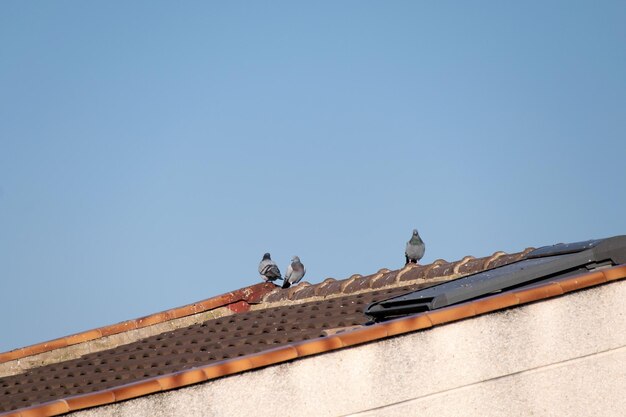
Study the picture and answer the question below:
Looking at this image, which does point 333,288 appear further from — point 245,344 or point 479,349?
point 479,349

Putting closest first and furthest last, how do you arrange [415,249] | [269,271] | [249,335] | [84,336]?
1. [249,335]
2. [84,336]
3. [269,271]
4. [415,249]

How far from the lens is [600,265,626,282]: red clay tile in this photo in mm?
8000

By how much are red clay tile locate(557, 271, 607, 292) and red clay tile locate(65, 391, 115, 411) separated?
3.44 metres

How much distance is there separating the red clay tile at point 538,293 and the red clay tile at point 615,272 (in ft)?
1.34

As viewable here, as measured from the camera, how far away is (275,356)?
7.54 m

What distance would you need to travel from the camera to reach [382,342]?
7680mm

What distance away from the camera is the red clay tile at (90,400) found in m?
7.34

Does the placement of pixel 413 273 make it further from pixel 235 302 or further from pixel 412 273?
pixel 235 302

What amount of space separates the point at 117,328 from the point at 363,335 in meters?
7.77

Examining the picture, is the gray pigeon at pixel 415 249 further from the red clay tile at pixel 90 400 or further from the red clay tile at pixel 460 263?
the red clay tile at pixel 90 400

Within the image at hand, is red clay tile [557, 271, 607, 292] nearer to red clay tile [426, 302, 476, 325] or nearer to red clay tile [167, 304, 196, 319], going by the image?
red clay tile [426, 302, 476, 325]

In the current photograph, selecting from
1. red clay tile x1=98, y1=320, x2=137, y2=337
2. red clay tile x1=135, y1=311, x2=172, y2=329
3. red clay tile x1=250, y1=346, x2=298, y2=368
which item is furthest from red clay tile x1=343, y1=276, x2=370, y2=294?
red clay tile x1=250, y1=346, x2=298, y2=368

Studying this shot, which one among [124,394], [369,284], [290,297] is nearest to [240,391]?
[124,394]

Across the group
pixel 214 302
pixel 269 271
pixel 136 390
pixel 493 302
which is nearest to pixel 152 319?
pixel 214 302
